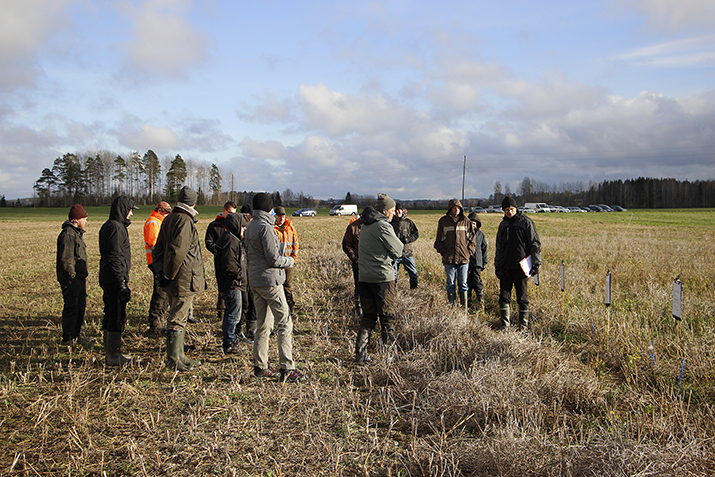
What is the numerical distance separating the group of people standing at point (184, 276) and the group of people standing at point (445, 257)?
1.04 metres

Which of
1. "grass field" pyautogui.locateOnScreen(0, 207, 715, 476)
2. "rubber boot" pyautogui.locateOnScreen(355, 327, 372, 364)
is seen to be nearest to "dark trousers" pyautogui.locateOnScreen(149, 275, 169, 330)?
"grass field" pyautogui.locateOnScreen(0, 207, 715, 476)

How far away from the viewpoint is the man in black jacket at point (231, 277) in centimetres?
571

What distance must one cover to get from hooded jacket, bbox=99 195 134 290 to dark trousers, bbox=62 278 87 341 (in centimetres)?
86

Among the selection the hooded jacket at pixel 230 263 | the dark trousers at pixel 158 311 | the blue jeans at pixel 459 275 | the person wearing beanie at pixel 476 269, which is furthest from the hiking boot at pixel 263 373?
the person wearing beanie at pixel 476 269

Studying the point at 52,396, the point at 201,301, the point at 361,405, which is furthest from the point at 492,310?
the point at 52,396

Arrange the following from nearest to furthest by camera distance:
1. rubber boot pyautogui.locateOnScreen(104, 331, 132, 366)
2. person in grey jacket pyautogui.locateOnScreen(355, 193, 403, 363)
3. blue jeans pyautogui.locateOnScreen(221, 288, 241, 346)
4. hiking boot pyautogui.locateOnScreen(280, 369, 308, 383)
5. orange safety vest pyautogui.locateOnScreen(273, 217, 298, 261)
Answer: hiking boot pyautogui.locateOnScreen(280, 369, 308, 383) → rubber boot pyautogui.locateOnScreen(104, 331, 132, 366) → person in grey jacket pyautogui.locateOnScreen(355, 193, 403, 363) → blue jeans pyautogui.locateOnScreen(221, 288, 241, 346) → orange safety vest pyautogui.locateOnScreen(273, 217, 298, 261)

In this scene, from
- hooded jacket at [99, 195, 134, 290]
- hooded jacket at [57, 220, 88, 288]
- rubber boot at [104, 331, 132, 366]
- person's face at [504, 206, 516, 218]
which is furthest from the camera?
person's face at [504, 206, 516, 218]

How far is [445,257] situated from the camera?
7938mm

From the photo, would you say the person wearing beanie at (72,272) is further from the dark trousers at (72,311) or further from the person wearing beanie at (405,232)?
the person wearing beanie at (405,232)

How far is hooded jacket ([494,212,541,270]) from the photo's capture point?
6.39m

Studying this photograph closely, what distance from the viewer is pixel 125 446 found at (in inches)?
130

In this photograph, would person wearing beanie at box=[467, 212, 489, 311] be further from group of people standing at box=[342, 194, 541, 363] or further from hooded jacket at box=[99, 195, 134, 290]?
hooded jacket at box=[99, 195, 134, 290]

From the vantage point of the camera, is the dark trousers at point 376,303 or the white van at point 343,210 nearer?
the dark trousers at point 376,303

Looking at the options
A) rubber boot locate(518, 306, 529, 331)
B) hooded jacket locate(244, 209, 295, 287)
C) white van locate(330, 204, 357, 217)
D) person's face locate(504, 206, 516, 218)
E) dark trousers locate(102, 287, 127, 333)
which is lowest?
rubber boot locate(518, 306, 529, 331)
